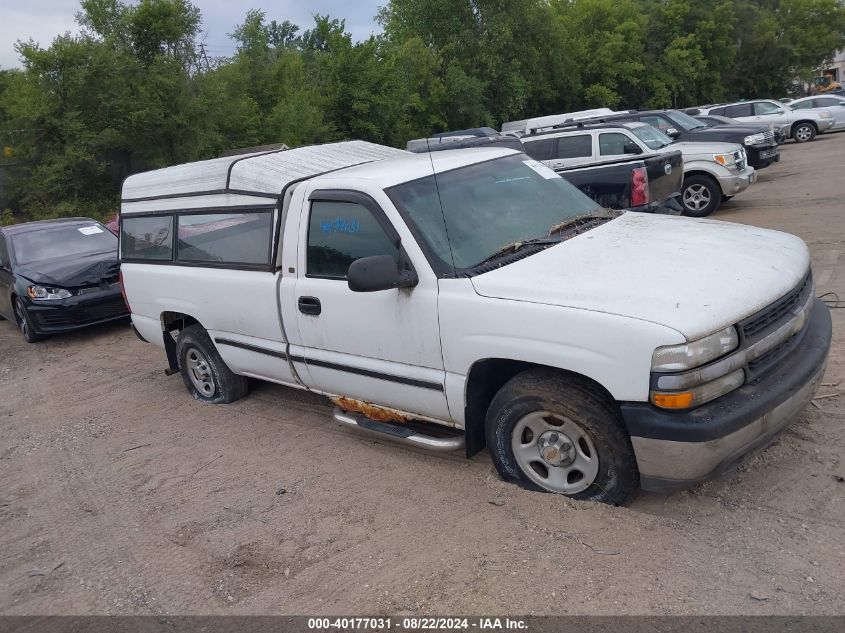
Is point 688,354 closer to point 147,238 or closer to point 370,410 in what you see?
point 370,410

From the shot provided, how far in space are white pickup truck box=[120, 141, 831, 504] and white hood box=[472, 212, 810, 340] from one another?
0.5 inches

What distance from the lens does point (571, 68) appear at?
4094 centimetres

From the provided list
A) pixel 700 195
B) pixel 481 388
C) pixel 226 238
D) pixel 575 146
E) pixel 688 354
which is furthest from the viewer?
pixel 575 146

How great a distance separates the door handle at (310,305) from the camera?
15.5 feet

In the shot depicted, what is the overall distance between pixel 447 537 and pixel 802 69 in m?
61.8

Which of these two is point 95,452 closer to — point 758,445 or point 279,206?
point 279,206

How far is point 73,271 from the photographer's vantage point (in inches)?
385

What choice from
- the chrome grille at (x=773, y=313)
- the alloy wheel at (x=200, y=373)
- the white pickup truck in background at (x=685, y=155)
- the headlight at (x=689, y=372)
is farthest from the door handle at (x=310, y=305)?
the white pickup truck in background at (x=685, y=155)

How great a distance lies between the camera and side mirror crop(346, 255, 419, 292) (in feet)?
13.1

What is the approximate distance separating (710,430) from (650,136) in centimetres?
1086

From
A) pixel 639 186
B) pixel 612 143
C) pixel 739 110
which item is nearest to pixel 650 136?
pixel 612 143

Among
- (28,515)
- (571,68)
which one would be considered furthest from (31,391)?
(571,68)

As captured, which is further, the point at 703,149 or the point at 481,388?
the point at 703,149

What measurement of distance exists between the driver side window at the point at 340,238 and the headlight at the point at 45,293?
621cm
